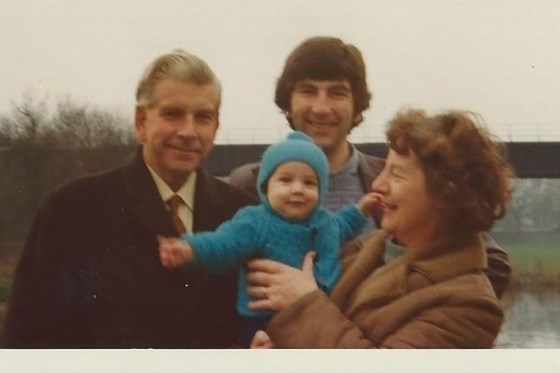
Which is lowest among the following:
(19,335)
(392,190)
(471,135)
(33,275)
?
(19,335)

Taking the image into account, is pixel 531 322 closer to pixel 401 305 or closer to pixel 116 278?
pixel 401 305

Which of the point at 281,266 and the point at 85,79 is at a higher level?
the point at 85,79

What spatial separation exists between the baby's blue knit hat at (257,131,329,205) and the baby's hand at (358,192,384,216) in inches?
5.3

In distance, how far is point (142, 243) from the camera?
270 cm

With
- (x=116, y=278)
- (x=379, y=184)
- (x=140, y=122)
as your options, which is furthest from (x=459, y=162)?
(x=116, y=278)

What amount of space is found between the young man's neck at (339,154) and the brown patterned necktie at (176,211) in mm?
521

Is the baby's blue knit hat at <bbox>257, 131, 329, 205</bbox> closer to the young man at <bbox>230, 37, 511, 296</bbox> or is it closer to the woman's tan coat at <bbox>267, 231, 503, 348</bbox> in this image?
the young man at <bbox>230, 37, 511, 296</bbox>

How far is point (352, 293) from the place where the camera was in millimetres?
2672

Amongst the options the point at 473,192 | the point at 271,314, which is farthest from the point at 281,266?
the point at 473,192

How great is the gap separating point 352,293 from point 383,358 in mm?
227

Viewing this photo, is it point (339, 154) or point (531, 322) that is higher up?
point (339, 154)

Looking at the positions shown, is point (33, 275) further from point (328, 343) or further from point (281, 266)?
point (328, 343)

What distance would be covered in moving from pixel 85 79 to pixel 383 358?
1.34m

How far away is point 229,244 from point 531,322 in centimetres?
101
